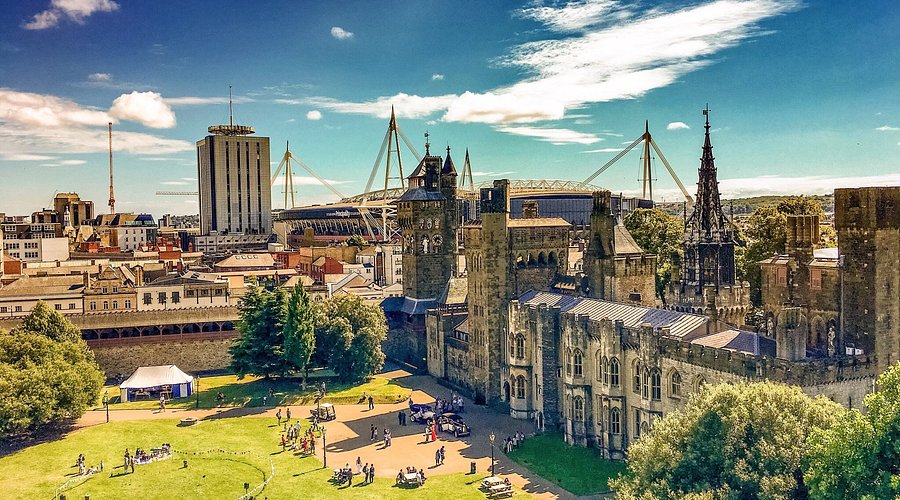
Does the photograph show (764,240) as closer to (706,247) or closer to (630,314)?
(706,247)

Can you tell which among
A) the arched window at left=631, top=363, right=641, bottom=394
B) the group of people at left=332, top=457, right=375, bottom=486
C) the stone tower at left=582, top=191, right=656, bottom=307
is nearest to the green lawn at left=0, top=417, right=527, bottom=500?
the group of people at left=332, top=457, right=375, bottom=486

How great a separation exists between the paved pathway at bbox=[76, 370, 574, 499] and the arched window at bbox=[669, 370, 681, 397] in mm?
9629

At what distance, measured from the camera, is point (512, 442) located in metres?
59.6

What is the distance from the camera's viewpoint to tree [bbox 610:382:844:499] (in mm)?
34594

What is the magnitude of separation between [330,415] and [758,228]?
50.3 m

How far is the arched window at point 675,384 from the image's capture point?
167ft

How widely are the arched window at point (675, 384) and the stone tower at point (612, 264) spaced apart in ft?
62.2

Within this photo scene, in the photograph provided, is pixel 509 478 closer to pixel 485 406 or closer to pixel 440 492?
pixel 440 492

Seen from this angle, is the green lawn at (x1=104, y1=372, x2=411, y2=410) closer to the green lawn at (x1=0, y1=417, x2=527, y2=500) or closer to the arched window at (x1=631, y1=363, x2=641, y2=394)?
the green lawn at (x1=0, y1=417, x2=527, y2=500)

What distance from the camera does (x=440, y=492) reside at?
50.1 m

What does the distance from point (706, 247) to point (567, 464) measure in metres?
25.8

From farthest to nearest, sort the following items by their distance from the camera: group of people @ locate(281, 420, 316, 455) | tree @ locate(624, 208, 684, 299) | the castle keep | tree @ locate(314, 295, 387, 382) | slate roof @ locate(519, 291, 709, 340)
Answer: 1. tree @ locate(624, 208, 684, 299)
2. tree @ locate(314, 295, 387, 382)
3. group of people @ locate(281, 420, 316, 455)
4. slate roof @ locate(519, 291, 709, 340)
5. the castle keep

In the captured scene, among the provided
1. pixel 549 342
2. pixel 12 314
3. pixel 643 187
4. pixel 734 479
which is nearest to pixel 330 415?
pixel 549 342

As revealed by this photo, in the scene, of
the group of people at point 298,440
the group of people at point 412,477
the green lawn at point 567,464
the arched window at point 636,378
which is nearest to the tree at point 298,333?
the group of people at point 298,440
